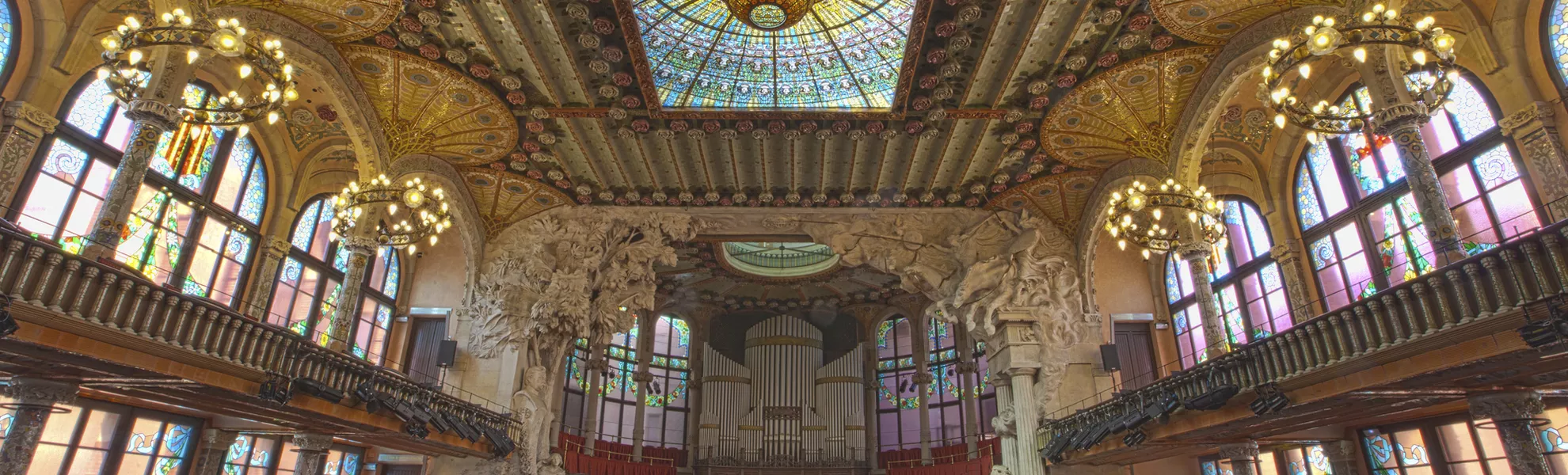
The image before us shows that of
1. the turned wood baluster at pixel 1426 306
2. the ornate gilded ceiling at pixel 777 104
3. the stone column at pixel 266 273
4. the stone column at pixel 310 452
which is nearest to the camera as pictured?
the turned wood baluster at pixel 1426 306

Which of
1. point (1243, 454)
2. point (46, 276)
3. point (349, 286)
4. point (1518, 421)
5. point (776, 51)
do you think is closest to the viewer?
point (46, 276)

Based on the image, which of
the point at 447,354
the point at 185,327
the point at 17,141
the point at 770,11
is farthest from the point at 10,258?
the point at 447,354

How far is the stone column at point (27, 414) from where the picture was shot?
7.36 meters

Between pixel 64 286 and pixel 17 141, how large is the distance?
4.48 m

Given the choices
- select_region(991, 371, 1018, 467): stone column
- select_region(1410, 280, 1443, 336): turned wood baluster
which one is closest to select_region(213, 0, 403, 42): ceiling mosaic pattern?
select_region(1410, 280, 1443, 336): turned wood baluster

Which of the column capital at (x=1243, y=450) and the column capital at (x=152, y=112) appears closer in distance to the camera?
the column capital at (x=152, y=112)

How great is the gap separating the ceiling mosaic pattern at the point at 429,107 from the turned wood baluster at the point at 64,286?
229 inches

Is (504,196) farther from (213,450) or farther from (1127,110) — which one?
(1127,110)

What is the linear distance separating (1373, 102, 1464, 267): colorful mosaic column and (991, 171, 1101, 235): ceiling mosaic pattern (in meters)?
8.11

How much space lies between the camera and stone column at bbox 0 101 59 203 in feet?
31.8

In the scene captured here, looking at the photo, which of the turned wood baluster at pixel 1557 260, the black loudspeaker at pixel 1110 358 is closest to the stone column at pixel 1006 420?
the black loudspeaker at pixel 1110 358

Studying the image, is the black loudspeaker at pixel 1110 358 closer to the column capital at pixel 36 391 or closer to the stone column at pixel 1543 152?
the stone column at pixel 1543 152

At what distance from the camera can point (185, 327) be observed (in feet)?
27.3

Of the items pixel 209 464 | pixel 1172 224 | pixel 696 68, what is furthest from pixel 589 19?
pixel 1172 224
